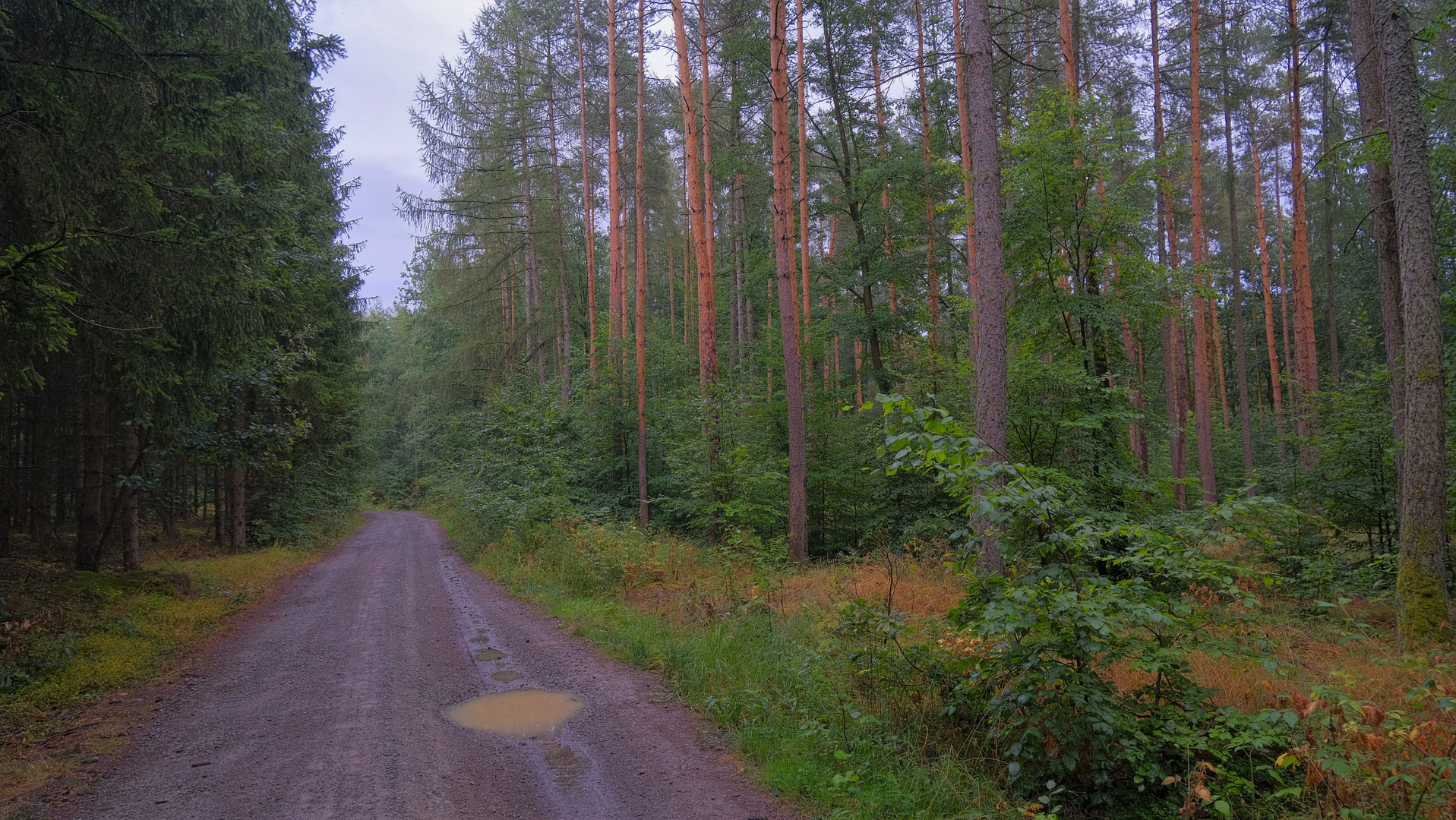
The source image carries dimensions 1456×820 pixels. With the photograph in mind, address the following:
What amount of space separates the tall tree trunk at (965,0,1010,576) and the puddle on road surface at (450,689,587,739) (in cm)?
464

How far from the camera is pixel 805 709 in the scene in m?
5.48

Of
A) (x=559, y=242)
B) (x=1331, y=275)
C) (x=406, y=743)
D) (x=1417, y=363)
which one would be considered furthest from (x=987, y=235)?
(x=1331, y=275)

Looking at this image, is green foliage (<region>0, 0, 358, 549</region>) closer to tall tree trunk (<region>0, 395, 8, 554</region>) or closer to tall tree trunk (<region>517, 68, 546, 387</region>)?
tall tree trunk (<region>0, 395, 8, 554</region>)

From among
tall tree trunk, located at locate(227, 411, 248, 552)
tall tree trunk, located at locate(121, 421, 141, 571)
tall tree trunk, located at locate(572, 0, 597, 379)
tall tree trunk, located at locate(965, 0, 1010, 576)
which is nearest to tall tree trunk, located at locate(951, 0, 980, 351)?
tall tree trunk, located at locate(965, 0, 1010, 576)

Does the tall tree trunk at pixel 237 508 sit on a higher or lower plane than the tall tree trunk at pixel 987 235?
lower

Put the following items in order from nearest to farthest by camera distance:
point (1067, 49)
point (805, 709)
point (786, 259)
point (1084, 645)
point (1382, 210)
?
point (1084, 645), point (805, 709), point (1382, 210), point (786, 259), point (1067, 49)

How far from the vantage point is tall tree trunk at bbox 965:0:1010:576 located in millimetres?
7340

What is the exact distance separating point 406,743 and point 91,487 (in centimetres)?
852

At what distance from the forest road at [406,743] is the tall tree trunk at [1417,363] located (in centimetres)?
713

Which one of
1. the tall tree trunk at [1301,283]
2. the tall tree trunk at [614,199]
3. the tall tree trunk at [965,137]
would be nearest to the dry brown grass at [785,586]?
the tall tree trunk at [965,137]

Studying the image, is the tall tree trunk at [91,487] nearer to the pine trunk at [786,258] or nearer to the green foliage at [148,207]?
the green foliage at [148,207]

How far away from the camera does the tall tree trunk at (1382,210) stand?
8836 millimetres

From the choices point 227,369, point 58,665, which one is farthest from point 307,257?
point 58,665

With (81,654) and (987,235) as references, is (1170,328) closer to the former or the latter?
(987,235)
